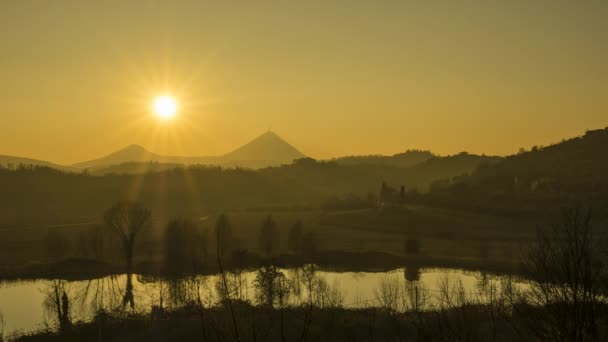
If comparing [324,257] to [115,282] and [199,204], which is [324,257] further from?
[199,204]

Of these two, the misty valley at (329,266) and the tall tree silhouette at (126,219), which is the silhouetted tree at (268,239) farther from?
the tall tree silhouette at (126,219)

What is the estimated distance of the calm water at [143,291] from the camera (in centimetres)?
5166

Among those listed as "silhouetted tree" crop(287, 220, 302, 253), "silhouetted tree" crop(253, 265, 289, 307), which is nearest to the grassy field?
"silhouetted tree" crop(287, 220, 302, 253)

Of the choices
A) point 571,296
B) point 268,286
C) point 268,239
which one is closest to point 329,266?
point 268,239

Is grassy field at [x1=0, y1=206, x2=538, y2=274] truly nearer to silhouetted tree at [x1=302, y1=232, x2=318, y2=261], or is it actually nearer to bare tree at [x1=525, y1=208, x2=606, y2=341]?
silhouetted tree at [x1=302, y1=232, x2=318, y2=261]

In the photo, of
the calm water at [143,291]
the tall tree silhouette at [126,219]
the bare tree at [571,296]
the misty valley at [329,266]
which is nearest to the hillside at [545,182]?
the misty valley at [329,266]

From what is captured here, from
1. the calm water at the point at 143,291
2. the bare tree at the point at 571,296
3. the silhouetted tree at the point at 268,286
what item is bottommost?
the calm water at the point at 143,291

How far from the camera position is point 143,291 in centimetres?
6406

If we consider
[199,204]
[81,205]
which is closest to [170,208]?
[199,204]

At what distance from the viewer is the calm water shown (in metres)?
51.7

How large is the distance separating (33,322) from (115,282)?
821 inches

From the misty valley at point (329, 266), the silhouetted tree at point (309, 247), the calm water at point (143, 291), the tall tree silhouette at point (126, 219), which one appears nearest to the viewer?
the misty valley at point (329, 266)

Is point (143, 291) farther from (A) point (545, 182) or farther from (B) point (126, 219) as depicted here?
(A) point (545, 182)

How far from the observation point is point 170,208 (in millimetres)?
164750
